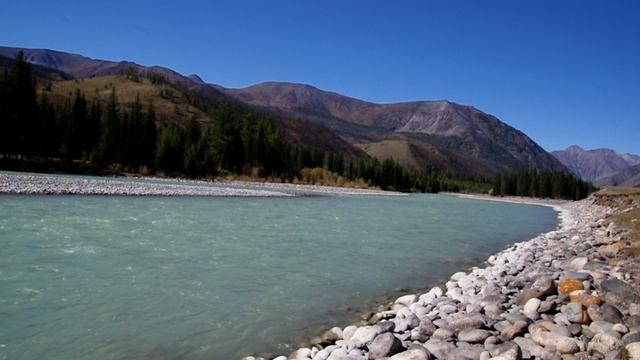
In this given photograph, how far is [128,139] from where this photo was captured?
3300 inches

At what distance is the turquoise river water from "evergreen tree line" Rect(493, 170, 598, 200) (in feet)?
496

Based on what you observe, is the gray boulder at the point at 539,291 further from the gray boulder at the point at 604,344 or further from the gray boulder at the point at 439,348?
the gray boulder at the point at 439,348

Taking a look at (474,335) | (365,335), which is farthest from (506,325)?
(365,335)

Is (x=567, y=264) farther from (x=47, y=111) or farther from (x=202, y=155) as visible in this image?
(x=47, y=111)

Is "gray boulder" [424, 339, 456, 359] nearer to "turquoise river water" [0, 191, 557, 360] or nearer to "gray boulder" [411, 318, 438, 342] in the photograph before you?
"gray boulder" [411, 318, 438, 342]

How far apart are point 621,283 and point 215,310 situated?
26.5 ft

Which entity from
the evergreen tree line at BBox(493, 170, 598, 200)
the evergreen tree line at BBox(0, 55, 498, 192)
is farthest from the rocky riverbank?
the evergreen tree line at BBox(493, 170, 598, 200)

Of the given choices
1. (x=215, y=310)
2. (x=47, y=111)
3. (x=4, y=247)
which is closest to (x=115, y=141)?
(x=47, y=111)

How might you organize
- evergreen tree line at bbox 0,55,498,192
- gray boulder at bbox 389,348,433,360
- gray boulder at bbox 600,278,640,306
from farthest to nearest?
evergreen tree line at bbox 0,55,498,192, gray boulder at bbox 600,278,640,306, gray boulder at bbox 389,348,433,360

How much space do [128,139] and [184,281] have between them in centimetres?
7908

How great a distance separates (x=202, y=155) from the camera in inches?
3583

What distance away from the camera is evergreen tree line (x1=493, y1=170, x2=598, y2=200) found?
157m

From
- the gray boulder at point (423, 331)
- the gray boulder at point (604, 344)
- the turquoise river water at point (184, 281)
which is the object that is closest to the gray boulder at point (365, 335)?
the gray boulder at point (423, 331)

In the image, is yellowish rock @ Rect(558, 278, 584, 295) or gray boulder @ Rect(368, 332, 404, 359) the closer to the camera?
gray boulder @ Rect(368, 332, 404, 359)
